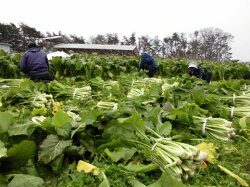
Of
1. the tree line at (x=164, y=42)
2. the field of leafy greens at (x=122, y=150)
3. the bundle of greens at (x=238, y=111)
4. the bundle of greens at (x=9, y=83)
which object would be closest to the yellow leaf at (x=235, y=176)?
the field of leafy greens at (x=122, y=150)

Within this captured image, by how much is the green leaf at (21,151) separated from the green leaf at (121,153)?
733mm

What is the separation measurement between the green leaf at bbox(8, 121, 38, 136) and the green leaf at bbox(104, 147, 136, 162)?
749mm

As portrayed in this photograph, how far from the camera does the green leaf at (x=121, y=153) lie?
225cm

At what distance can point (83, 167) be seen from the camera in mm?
2146

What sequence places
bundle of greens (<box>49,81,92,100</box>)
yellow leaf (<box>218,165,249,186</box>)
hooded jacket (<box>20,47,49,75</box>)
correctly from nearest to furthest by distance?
yellow leaf (<box>218,165,249,186</box>)
bundle of greens (<box>49,81,92,100</box>)
hooded jacket (<box>20,47,49,75</box>)

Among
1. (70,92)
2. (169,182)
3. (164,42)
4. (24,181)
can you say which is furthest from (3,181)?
(164,42)

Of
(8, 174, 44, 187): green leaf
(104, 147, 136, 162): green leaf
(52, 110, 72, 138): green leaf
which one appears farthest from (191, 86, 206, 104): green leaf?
(8, 174, 44, 187): green leaf

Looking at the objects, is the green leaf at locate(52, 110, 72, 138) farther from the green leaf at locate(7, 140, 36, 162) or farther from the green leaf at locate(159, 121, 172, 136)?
the green leaf at locate(159, 121, 172, 136)

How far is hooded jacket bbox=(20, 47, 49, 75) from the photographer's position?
721 cm

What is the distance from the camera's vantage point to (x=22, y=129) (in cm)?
214

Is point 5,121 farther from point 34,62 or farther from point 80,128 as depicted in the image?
point 34,62

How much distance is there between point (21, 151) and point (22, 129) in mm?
316

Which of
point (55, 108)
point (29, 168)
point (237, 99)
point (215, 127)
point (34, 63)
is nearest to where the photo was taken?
point (29, 168)

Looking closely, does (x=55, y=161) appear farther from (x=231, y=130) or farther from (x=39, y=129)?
(x=231, y=130)
